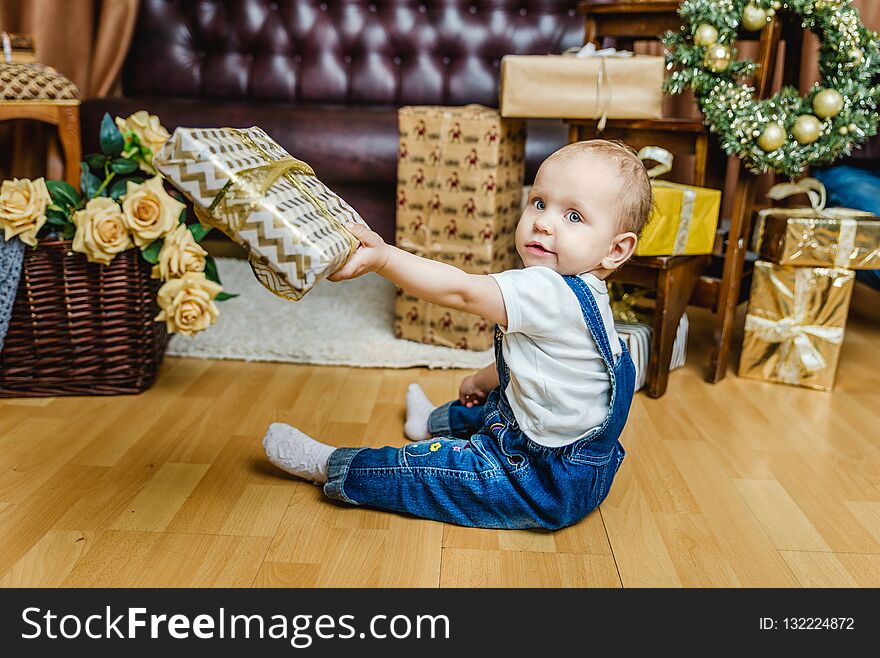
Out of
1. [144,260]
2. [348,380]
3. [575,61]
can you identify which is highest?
[575,61]

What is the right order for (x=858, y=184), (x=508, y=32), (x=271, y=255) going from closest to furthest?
(x=271, y=255)
(x=858, y=184)
(x=508, y=32)

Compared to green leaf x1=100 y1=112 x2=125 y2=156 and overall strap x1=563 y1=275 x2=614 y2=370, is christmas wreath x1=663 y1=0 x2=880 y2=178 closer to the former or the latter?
overall strap x1=563 y1=275 x2=614 y2=370

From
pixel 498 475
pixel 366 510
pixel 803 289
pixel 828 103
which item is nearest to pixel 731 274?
pixel 803 289

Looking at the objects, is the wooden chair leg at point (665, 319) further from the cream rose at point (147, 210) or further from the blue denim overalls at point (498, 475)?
the cream rose at point (147, 210)

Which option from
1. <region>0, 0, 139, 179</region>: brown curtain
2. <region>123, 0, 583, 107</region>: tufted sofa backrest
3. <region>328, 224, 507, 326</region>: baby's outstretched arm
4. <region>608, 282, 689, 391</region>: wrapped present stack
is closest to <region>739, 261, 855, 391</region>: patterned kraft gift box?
<region>608, 282, 689, 391</region>: wrapped present stack

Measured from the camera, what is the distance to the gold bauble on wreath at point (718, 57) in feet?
5.13

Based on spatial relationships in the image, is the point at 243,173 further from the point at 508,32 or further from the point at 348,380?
the point at 508,32

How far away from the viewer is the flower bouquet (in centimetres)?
140

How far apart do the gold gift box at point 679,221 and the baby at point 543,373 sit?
1.63 feet

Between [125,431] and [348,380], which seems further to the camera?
[348,380]

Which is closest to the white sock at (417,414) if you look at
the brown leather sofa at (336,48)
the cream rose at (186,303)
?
the cream rose at (186,303)
